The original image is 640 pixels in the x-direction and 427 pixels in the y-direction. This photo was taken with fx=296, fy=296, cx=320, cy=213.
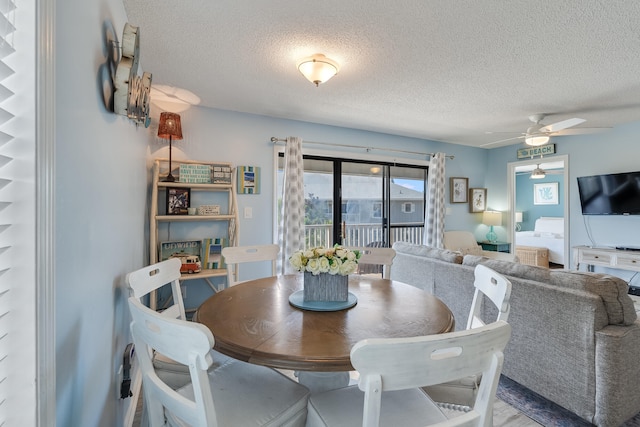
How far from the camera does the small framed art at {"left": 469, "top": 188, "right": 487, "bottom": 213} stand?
5.43 metres

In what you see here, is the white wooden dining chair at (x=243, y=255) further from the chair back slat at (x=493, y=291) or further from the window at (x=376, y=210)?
the window at (x=376, y=210)

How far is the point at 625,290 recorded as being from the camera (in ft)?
5.49

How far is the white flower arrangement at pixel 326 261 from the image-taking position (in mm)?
1395

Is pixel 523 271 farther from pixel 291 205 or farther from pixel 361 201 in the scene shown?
pixel 361 201

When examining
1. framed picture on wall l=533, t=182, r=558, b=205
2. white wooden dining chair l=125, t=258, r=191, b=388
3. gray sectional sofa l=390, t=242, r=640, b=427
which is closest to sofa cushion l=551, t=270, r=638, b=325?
gray sectional sofa l=390, t=242, r=640, b=427

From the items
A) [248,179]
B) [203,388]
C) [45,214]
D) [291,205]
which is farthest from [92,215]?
[291,205]

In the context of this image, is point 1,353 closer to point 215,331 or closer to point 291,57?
point 215,331

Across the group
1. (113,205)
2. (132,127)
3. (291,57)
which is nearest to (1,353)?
(113,205)

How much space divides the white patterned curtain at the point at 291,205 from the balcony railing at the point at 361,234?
15.9 inches

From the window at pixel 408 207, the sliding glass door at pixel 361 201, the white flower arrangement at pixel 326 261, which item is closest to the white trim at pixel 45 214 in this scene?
the white flower arrangement at pixel 326 261

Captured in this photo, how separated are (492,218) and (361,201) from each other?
2.61 metres

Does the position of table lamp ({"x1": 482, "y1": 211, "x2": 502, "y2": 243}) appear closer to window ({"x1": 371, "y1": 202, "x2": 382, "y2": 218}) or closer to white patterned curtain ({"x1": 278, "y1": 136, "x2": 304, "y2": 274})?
window ({"x1": 371, "y1": 202, "x2": 382, "y2": 218})

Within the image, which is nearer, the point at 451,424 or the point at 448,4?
the point at 451,424

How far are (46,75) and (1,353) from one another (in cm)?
65
